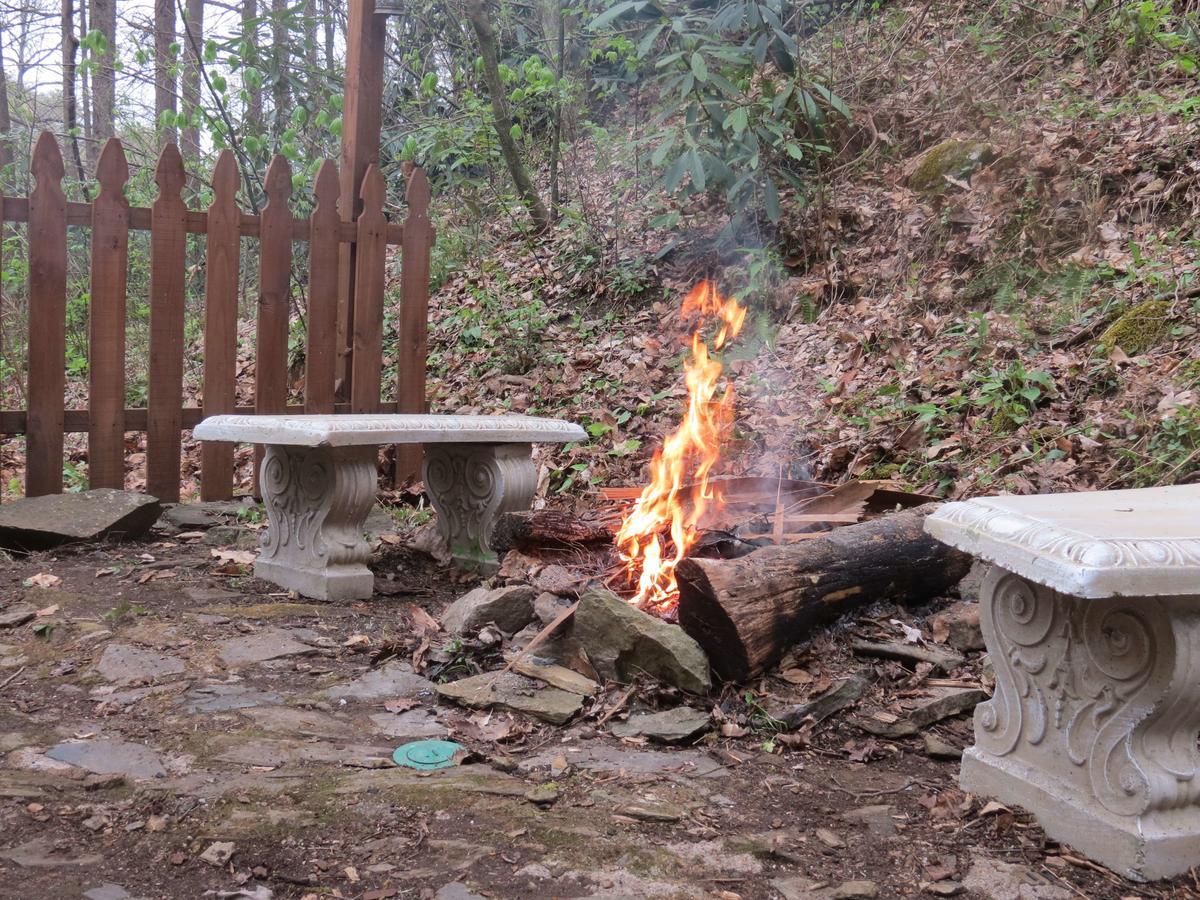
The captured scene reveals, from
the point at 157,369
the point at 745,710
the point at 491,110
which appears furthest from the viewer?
the point at 491,110

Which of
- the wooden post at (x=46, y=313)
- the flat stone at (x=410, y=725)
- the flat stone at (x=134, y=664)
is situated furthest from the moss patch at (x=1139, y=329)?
the wooden post at (x=46, y=313)

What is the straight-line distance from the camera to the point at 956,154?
8.40 meters

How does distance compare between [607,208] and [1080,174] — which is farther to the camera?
[607,208]

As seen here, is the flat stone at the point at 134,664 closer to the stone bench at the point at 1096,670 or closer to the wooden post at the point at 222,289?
the wooden post at the point at 222,289

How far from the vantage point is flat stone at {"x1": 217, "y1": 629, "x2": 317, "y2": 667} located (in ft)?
12.5

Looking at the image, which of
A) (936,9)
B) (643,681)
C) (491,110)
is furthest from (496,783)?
(936,9)

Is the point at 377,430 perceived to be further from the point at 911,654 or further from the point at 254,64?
the point at 254,64

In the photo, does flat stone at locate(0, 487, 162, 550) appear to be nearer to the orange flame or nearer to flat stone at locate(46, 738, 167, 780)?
flat stone at locate(46, 738, 167, 780)

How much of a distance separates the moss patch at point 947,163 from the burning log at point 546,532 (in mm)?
5236

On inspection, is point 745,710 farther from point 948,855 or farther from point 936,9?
point 936,9

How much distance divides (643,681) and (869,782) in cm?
84

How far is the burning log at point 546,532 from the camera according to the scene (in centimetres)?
461

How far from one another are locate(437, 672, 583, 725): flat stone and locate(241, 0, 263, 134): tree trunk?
246 inches

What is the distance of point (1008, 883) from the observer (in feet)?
7.84
